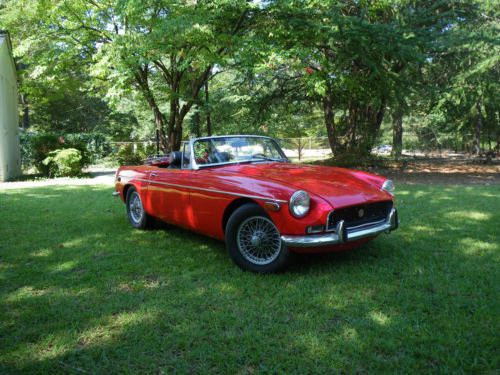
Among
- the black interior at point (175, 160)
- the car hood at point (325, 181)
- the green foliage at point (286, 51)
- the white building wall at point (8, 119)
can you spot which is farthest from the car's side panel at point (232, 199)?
the white building wall at point (8, 119)

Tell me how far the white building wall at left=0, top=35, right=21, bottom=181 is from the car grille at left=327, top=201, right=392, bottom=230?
13618 mm

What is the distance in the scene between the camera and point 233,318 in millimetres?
3014

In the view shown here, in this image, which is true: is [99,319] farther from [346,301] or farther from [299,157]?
[299,157]

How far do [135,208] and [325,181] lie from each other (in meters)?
3.21

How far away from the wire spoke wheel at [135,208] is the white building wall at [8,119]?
10059 millimetres

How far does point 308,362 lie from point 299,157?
22.9 meters

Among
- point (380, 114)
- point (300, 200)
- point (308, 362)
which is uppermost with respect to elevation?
point (380, 114)

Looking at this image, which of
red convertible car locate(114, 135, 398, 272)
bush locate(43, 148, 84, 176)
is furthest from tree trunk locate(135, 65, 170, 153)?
red convertible car locate(114, 135, 398, 272)

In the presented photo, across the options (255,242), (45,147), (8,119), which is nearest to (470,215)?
(255,242)

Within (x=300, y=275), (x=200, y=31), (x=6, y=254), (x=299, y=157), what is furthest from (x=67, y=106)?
(x=300, y=275)

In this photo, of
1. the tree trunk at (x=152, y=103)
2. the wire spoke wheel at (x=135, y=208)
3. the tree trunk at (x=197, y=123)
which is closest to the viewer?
the wire spoke wheel at (x=135, y=208)

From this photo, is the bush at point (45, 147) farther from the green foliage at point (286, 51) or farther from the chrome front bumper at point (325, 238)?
the chrome front bumper at point (325, 238)

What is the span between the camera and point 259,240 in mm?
3904

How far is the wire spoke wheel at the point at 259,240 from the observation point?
12.7 feet
